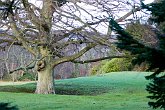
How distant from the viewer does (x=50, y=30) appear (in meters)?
18.9

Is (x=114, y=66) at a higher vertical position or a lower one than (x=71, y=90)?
higher

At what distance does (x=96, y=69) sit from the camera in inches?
1813

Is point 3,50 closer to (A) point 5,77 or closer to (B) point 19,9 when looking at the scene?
(B) point 19,9

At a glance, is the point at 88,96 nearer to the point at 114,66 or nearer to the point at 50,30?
the point at 50,30

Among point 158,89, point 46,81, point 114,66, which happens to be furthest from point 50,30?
point 114,66

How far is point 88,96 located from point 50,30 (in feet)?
10.6

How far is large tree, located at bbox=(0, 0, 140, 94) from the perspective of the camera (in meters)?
18.3

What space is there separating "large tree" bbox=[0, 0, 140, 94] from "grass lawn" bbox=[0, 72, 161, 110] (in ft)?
5.73

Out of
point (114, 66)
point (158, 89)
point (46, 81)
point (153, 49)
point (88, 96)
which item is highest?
point (114, 66)

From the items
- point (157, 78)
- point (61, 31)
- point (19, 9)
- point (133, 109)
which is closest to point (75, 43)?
point (61, 31)

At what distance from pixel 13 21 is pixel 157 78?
1646 centimetres

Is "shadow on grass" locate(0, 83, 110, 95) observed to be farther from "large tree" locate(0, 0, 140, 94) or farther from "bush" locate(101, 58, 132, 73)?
"bush" locate(101, 58, 132, 73)

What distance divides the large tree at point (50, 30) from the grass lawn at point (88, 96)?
175 cm

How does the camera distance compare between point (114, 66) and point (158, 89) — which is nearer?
point (158, 89)
